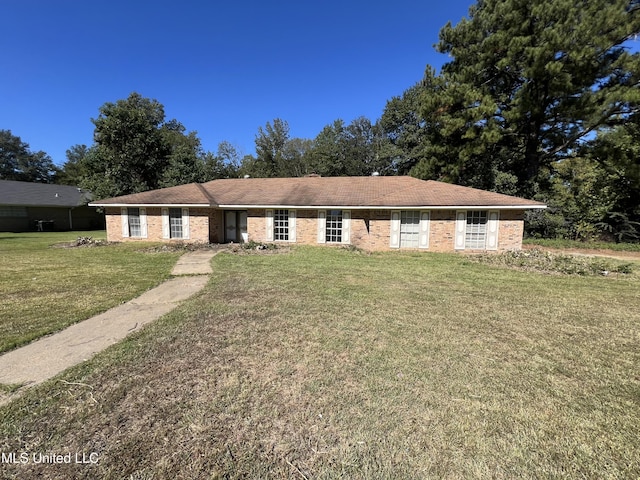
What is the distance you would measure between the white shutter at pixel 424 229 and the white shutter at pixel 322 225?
445cm

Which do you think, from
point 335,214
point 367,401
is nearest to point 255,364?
point 367,401

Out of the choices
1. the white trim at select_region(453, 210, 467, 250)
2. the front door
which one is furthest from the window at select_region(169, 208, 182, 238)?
→ the white trim at select_region(453, 210, 467, 250)

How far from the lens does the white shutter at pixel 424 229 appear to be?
44.4 feet

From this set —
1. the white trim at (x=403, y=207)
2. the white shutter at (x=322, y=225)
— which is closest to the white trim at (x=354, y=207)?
the white trim at (x=403, y=207)

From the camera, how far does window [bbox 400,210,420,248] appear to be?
13.7 metres

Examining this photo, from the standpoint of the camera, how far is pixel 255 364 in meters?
3.45

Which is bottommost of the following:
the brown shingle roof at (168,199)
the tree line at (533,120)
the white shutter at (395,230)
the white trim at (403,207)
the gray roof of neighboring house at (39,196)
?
the white shutter at (395,230)

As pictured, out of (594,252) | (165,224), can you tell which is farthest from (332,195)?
(594,252)

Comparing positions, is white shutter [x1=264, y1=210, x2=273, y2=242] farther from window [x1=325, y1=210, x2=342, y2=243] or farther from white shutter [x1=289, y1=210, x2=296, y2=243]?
window [x1=325, y1=210, x2=342, y2=243]

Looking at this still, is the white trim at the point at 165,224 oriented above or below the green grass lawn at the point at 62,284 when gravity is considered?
above

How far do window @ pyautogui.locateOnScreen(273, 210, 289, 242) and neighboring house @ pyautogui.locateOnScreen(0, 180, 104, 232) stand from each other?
21054 millimetres

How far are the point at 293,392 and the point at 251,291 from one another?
3859mm

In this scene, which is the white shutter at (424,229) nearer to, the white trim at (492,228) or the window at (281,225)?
the white trim at (492,228)

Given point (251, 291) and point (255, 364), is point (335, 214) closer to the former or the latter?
point (251, 291)
